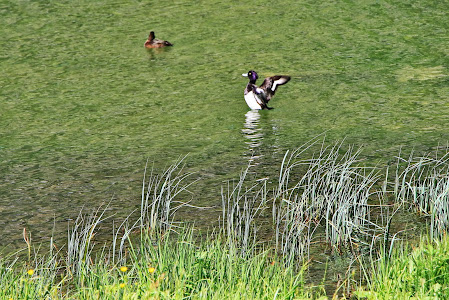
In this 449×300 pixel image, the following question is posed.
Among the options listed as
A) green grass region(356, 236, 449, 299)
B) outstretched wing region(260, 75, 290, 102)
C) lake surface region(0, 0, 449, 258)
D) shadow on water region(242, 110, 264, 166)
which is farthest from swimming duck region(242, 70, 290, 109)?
green grass region(356, 236, 449, 299)

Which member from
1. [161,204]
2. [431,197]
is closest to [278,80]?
[161,204]

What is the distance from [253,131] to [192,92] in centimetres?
218

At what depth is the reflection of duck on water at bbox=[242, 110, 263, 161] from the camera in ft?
31.6

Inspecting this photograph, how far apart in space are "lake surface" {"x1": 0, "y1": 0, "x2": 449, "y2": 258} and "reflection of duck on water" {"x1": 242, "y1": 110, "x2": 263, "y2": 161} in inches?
1.6

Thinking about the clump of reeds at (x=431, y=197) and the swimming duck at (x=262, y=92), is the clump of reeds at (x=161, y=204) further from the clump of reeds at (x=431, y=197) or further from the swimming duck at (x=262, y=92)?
the swimming duck at (x=262, y=92)

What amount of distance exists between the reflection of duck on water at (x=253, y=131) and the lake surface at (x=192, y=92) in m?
0.04

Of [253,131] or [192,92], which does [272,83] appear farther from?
[192,92]

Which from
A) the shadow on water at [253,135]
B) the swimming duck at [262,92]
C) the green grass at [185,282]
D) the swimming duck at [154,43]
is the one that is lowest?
the shadow on water at [253,135]

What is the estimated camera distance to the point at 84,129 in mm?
10562

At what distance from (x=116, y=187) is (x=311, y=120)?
3.44m

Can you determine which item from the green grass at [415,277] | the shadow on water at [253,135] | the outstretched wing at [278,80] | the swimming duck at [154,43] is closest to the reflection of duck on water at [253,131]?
the shadow on water at [253,135]

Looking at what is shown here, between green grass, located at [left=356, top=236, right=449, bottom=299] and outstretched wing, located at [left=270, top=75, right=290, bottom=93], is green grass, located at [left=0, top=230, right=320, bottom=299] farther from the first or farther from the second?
outstretched wing, located at [left=270, top=75, right=290, bottom=93]

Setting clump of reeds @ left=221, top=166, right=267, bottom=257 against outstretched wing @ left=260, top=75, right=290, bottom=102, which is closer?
clump of reeds @ left=221, top=166, right=267, bottom=257

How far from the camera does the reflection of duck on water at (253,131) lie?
9.62m
